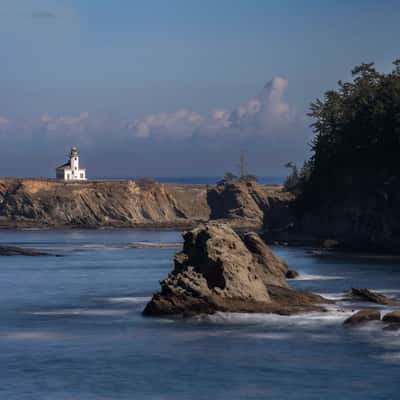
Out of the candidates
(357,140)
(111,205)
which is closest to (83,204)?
(111,205)

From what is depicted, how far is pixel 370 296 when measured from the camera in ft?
187

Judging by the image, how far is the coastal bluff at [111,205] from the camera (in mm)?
182000

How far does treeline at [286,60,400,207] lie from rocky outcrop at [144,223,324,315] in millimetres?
58090

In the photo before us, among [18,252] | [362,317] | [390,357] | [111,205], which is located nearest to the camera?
[390,357]

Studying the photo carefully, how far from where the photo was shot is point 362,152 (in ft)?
392

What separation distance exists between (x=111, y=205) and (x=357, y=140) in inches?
2881

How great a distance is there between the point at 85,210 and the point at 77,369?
144 m

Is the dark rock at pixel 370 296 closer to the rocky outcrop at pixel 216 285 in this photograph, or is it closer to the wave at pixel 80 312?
the rocky outcrop at pixel 216 285

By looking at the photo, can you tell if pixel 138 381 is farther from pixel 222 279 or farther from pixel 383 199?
pixel 383 199

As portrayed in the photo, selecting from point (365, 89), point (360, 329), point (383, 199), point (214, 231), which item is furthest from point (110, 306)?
point (365, 89)

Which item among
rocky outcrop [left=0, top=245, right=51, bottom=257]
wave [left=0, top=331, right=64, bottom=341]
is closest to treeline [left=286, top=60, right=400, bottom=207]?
rocky outcrop [left=0, top=245, right=51, bottom=257]

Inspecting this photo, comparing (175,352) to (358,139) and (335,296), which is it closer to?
(335,296)

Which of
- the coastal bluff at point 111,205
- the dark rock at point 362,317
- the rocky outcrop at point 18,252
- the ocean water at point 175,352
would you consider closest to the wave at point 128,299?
the ocean water at point 175,352

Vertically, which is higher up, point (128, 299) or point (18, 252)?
point (18, 252)
